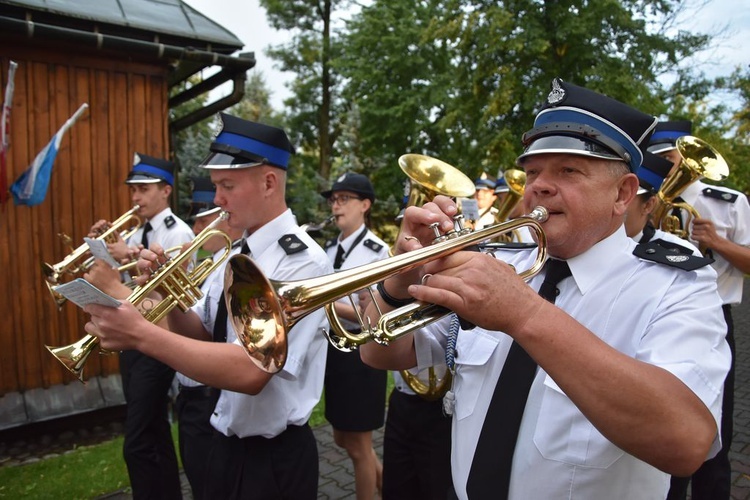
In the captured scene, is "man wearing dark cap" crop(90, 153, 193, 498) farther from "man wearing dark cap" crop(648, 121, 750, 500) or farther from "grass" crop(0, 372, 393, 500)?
"man wearing dark cap" crop(648, 121, 750, 500)

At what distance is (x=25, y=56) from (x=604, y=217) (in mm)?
6421

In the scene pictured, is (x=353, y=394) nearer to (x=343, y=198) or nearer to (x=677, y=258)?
(x=343, y=198)

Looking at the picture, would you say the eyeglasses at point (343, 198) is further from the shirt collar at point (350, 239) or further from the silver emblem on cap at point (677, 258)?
the silver emblem on cap at point (677, 258)

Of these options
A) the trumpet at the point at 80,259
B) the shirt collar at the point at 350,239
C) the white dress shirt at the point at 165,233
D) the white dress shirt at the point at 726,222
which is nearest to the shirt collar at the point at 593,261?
the white dress shirt at the point at 726,222

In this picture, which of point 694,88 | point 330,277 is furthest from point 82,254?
point 694,88

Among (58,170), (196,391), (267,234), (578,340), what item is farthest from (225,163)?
(58,170)

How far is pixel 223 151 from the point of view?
115 inches

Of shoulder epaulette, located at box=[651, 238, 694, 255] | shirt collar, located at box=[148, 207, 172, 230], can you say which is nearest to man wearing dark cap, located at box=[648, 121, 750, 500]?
shoulder epaulette, located at box=[651, 238, 694, 255]

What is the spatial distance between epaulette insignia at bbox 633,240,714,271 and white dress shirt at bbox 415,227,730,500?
0.02 metres

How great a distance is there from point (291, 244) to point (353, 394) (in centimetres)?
209

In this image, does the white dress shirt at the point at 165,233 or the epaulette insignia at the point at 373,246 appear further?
the epaulette insignia at the point at 373,246

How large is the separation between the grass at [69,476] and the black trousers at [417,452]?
107 inches

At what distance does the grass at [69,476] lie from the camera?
14.8ft

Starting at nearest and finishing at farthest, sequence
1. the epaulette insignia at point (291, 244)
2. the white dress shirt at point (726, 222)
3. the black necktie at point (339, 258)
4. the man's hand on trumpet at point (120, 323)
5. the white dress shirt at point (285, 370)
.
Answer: the man's hand on trumpet at point (120, 323) → the white dress shirt at point (285, 370) → the epaulette insignia at point (291, 244) → the white dress shirt at point (726, 222) → the black necktie at point (339, 258)
